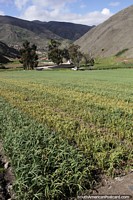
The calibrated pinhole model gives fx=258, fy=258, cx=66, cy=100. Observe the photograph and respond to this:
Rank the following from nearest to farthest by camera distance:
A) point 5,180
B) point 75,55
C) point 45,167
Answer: point 45,167, point 5,180, point 75,55

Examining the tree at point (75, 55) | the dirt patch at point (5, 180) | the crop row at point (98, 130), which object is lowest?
the dirt patch at point (5, 180)

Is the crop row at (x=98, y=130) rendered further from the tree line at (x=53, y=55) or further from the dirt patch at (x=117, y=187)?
the tree line at (x=53, y=55)

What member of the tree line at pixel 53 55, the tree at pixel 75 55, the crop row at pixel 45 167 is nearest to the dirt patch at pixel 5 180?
the crop row at pixel 45 167

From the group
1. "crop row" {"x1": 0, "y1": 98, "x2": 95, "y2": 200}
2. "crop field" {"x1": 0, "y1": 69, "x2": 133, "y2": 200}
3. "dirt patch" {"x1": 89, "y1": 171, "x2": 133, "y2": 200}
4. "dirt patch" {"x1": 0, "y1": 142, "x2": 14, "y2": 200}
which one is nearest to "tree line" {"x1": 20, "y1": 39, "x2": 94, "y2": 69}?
"crop field" {"x1": 0, "y1": 69, "x2": 133, "y2": 200}

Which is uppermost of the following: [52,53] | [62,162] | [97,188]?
[52,53]

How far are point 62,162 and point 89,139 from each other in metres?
2.32

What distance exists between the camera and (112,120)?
11031 millimetres

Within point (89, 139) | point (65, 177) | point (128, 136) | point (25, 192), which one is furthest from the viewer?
point (128, 136)

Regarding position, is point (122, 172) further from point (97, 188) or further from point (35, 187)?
point (35, 187)

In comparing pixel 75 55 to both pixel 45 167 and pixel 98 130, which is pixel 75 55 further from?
pixel 45 167

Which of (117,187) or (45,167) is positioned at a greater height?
(45,167)

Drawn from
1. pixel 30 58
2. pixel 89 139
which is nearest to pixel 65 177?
pixel 89 139

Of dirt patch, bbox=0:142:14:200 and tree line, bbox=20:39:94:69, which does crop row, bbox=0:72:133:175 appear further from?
tree line, bbox=20:39:94:69

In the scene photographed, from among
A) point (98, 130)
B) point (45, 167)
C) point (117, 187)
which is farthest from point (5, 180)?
→ point (98, 130)
